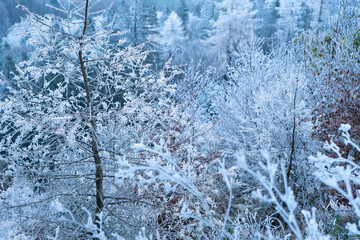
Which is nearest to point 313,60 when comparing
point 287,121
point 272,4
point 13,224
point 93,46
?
point 287,121

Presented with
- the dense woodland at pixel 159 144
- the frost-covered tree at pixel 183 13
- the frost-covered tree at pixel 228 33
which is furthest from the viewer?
the frost-covered tree at pixel 183 13

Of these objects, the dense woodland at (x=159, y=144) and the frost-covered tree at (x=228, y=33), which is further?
the frost-covered tree at (x=228, y=33)

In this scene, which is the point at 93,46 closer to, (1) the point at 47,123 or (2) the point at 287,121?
(1) the point at 47,123

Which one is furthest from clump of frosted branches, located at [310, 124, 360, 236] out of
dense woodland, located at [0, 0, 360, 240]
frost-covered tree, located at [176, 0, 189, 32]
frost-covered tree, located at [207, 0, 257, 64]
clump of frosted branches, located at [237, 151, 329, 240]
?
frost-covered tree, located at [176, 0, 189, 32]

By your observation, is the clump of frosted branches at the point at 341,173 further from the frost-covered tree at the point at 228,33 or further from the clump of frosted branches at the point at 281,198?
the frost-covered tree at the point at 228,33

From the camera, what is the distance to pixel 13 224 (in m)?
3.07

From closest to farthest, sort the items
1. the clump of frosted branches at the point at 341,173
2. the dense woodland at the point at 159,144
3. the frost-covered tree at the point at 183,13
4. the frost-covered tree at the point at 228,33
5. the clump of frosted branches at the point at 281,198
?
1. the clump of frosted branches at the point at 281,198
2. the clump of frosted branches at the point at 341,173
3. the dense woodland at the point at 159,144
4. the frost-covered tree at the point at 228,33
5. the frost-covered tree at the point at 183,13

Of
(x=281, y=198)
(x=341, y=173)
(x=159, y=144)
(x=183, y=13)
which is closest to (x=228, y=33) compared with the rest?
(x=183, y=13)

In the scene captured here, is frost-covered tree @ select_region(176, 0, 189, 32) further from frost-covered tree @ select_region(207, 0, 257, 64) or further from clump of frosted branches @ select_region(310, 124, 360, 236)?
clump of frosted branches @ select_region(310, 124, 360, 236)

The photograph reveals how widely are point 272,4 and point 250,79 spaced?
32138 mm

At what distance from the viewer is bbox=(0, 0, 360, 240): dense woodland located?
2764mm

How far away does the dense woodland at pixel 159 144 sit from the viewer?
9.07 ft

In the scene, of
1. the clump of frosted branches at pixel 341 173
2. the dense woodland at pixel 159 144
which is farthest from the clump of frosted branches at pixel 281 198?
the clump of frosted branches at pixel 341 173

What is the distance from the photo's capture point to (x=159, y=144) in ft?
17.2
